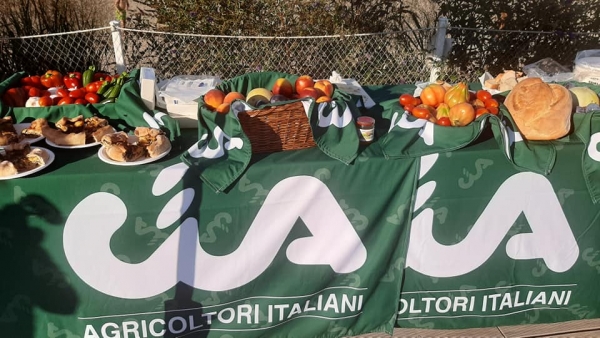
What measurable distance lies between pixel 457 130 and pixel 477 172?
0.24m

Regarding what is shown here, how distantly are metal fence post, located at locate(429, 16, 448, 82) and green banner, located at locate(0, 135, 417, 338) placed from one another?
3.73 m

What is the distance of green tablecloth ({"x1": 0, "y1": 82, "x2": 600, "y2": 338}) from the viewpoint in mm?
2277

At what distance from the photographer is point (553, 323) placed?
285cm

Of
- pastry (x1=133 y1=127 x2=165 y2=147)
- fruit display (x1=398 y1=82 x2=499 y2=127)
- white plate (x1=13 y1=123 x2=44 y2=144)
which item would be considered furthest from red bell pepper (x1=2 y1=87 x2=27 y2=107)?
fruit display (x1=398 y1=82 x2=499 y2=127)

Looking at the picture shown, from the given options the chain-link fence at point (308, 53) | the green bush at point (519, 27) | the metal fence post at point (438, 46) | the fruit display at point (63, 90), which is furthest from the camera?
the green bush at point (519, 27)

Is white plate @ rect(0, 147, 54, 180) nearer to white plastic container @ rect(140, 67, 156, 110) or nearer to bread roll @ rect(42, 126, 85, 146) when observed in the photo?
bread roll @ rect(42, 126, 85, 146)

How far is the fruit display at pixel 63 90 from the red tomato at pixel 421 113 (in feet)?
5.63

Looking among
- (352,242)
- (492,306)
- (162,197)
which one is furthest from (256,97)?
(492,306)

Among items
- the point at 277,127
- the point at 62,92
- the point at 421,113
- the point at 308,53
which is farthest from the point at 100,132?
the point at 308,53

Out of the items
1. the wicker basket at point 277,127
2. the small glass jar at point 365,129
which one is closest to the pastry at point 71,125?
the wicker basket at point 277,127

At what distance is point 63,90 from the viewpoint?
2922mm

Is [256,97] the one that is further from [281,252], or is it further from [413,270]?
[413,270]

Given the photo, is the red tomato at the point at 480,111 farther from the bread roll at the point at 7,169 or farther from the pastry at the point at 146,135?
the bread roll at the point at 7,169

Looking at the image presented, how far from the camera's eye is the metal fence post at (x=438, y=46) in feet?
18.7
